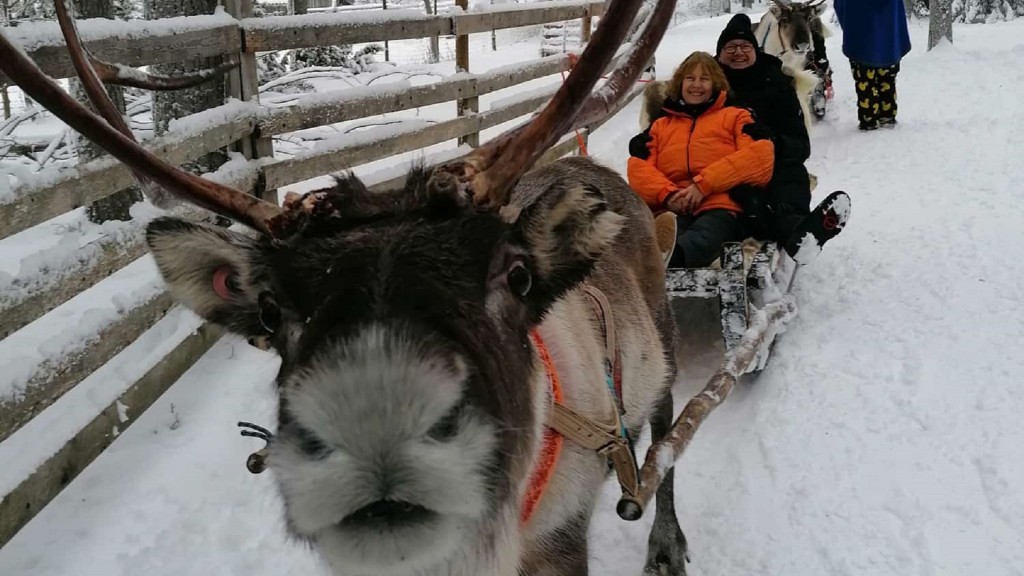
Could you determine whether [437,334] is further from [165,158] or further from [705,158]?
[705,158]

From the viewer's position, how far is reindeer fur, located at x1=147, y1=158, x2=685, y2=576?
1.46 metres

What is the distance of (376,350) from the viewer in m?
1.48

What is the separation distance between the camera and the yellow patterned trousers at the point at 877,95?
10617 millimetres

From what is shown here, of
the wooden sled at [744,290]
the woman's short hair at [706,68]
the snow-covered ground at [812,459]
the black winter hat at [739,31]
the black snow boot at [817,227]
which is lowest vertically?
the snow-covered ground at [812,459]

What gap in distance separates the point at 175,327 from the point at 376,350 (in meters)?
3.75

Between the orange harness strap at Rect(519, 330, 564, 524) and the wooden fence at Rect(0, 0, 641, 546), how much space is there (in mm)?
2296

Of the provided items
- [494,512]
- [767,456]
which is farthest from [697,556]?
[494,512]

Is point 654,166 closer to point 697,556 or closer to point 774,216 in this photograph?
point 774,216

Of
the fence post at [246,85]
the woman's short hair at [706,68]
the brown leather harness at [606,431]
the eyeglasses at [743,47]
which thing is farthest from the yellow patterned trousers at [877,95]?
the brown leather harness at [606,431]

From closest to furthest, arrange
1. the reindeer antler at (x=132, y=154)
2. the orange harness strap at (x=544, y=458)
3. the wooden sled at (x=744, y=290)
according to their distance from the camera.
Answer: the reindeer antler at (x=132, y=154), the orange harness strap at (x=544, y=458), the wooden sled at (x=744, y=290)

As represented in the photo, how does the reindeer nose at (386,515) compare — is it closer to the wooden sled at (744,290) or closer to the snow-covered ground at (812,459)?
the snow-covered ground at (812,459)

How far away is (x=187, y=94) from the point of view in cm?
562

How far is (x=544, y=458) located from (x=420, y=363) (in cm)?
90

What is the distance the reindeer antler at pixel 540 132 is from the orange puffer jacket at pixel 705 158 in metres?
3.13
